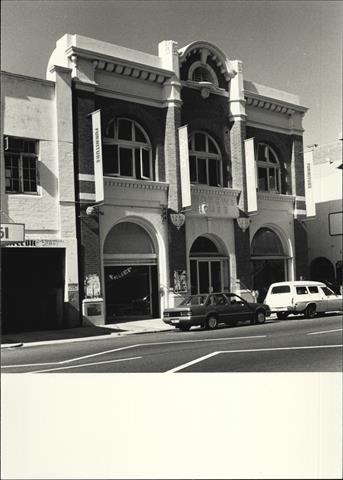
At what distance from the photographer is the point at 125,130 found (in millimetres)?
6082

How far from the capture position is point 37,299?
486 centimetres

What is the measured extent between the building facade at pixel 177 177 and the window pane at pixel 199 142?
3cm

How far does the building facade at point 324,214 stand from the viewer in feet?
20.0

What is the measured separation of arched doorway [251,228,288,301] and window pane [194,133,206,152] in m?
1.28

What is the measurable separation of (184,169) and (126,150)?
952 mm

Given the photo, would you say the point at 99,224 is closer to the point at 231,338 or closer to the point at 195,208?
the point at 195,208

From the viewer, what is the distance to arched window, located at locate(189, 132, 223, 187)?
20.6 feet

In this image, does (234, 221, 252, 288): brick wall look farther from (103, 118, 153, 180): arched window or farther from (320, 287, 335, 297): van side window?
(103, 118, 153, 180): arched window

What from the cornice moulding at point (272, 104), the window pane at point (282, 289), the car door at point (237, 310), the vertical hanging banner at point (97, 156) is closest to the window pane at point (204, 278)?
the car door at point (237, 310)

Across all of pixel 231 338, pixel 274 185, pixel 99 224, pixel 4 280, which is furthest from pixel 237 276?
pixel 4 280

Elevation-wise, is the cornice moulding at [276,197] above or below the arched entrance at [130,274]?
above

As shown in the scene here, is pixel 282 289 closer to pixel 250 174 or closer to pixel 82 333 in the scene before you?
pixel 250 174

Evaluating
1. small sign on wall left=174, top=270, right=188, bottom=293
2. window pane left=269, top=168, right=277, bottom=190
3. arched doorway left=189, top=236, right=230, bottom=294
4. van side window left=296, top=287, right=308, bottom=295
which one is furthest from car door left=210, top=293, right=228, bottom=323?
window pane left=269, top=168, right=277, bottom=190

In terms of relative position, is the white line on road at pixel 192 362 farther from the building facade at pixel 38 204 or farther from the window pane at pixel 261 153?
the window pane at pixel 261 153
